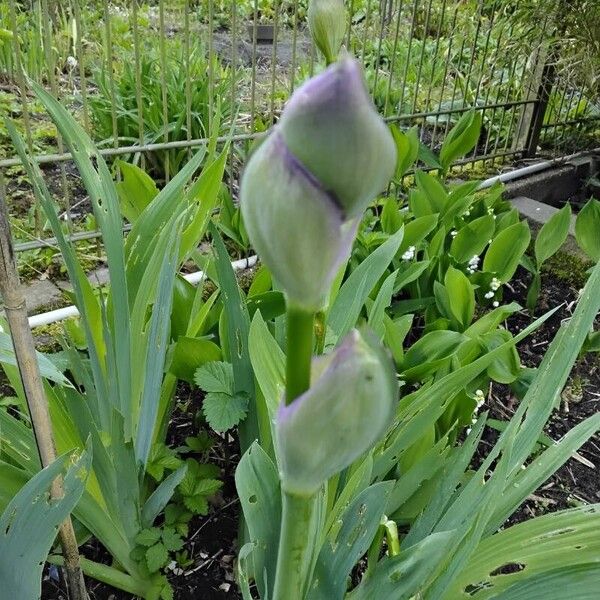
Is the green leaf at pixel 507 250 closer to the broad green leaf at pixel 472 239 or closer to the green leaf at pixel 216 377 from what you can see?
the broad green leaf at pixel 472 239

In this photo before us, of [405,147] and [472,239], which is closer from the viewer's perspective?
[472,239]

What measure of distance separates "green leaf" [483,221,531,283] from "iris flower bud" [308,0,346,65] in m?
0.93

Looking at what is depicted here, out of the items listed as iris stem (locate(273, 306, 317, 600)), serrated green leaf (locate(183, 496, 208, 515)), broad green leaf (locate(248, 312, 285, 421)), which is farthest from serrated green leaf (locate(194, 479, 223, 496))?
iris stem (locate(273, 306, 317, 600))

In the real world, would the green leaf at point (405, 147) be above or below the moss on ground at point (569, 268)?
above

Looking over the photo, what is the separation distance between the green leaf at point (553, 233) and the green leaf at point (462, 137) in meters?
0.45

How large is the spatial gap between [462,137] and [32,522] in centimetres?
168

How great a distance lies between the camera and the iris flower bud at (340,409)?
0.89 feet

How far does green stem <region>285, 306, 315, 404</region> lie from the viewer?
281mm

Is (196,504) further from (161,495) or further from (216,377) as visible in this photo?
(216,377)

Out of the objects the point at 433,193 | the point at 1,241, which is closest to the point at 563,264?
the point at 433,193

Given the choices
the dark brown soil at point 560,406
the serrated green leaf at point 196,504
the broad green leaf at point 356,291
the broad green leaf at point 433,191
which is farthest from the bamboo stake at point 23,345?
the broad green leaf at point 433,191

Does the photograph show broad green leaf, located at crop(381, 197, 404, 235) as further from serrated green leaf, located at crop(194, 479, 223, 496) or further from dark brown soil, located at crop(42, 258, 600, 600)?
serrated green leaf, located at crop(194, 479, 223, 496)

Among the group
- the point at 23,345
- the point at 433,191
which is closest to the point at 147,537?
the point at 23,345

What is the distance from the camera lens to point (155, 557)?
0.87 meters
